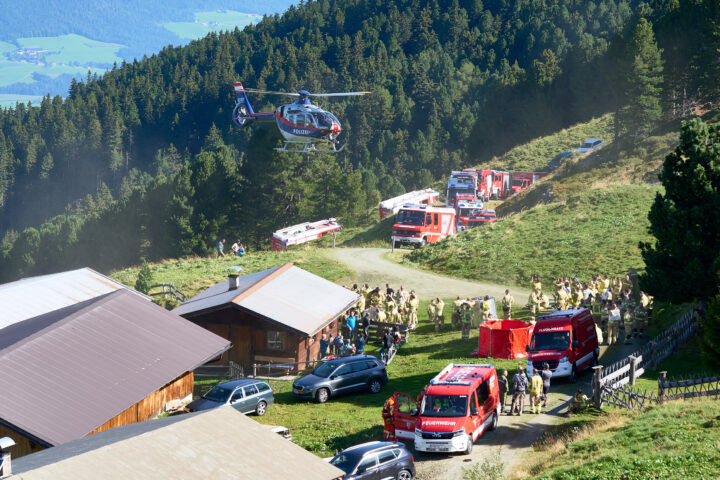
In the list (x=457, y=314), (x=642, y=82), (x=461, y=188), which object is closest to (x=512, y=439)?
(x=457, y=314)

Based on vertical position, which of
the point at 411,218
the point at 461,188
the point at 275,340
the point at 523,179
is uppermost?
the point at 523,179

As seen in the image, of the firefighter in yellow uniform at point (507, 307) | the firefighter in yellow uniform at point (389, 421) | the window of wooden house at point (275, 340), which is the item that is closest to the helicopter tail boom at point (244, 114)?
the window of wooden house at point (275, 340)

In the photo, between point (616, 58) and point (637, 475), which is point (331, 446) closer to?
point (637, 475)

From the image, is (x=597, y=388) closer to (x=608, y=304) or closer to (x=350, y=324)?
(x=608, y=304)

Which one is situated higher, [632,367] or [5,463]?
[5,463]

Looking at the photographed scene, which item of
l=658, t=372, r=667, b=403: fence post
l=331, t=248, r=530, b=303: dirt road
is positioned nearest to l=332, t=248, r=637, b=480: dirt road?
l=658, t=372, r=667, b=403: fence post

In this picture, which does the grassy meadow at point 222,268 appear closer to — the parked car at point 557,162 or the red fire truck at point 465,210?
the red fire truck at point 465,210
